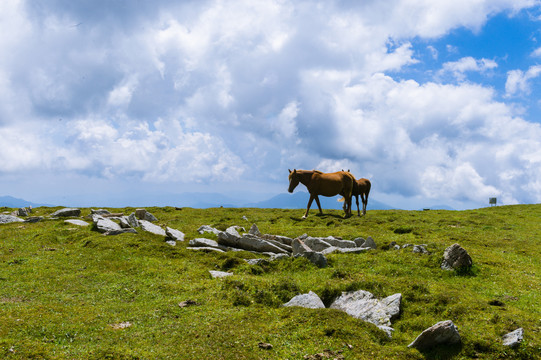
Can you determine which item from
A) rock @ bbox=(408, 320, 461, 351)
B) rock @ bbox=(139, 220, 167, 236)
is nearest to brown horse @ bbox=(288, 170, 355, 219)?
rock @ bbox=(139, 220, 167, 236)

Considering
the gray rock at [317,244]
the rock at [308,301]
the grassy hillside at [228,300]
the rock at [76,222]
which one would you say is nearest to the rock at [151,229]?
the grassy hillside at [228,300]

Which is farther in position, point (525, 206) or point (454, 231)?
point (525, 206)

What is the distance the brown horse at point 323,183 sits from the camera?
35.9 metres

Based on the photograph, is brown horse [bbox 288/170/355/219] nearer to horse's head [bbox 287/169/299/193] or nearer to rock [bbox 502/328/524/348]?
horse's head [bbox 287/169/299/193]

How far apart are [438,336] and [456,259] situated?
25.9 ft

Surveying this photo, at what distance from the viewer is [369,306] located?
11.7 m

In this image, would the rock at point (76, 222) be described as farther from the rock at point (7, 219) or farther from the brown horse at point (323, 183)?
the brown horse at point (323, 183)

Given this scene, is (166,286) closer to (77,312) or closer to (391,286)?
(77,312)

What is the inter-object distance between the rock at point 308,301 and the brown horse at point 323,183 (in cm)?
2325

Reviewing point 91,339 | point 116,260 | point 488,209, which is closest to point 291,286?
point 91,339

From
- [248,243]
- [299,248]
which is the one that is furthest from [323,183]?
[299,248]

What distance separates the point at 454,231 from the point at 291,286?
64.1 ft

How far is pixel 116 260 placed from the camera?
18.0m

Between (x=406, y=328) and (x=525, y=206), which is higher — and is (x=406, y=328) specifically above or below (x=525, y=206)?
below
